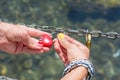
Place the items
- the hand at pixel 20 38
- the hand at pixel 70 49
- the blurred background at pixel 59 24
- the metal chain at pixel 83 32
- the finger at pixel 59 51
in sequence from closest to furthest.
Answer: the hand at pixel 70 49 < the finger at pixel 59 51 < the hand at pixel 20 38 < the metal chain at pixel 83 32 < the blurred background at pixel 59 24

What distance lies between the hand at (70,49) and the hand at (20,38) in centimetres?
14

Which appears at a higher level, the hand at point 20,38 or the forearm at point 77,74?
the hand at point 20,38

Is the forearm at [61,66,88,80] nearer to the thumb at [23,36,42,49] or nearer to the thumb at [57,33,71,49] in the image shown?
the thumb at [57,33,71,49]

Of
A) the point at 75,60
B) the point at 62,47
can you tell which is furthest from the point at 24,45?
Result: the point at 75,60

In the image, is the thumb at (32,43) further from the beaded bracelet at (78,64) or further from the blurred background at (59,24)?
the blurred background at (59,24)

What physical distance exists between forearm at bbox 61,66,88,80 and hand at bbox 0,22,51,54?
1.12 ft

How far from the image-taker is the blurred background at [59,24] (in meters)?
4.60

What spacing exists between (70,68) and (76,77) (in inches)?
2.7

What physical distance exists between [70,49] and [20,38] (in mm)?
338

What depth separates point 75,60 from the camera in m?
1.72

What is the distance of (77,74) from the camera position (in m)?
1.66

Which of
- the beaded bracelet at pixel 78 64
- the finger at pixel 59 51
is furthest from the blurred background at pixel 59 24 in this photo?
the beaded bracelet at pixel 78 64

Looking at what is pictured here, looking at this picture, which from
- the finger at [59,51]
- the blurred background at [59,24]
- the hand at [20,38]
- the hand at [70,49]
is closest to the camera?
the hand at [70,49]

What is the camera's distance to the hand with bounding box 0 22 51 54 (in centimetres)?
198
